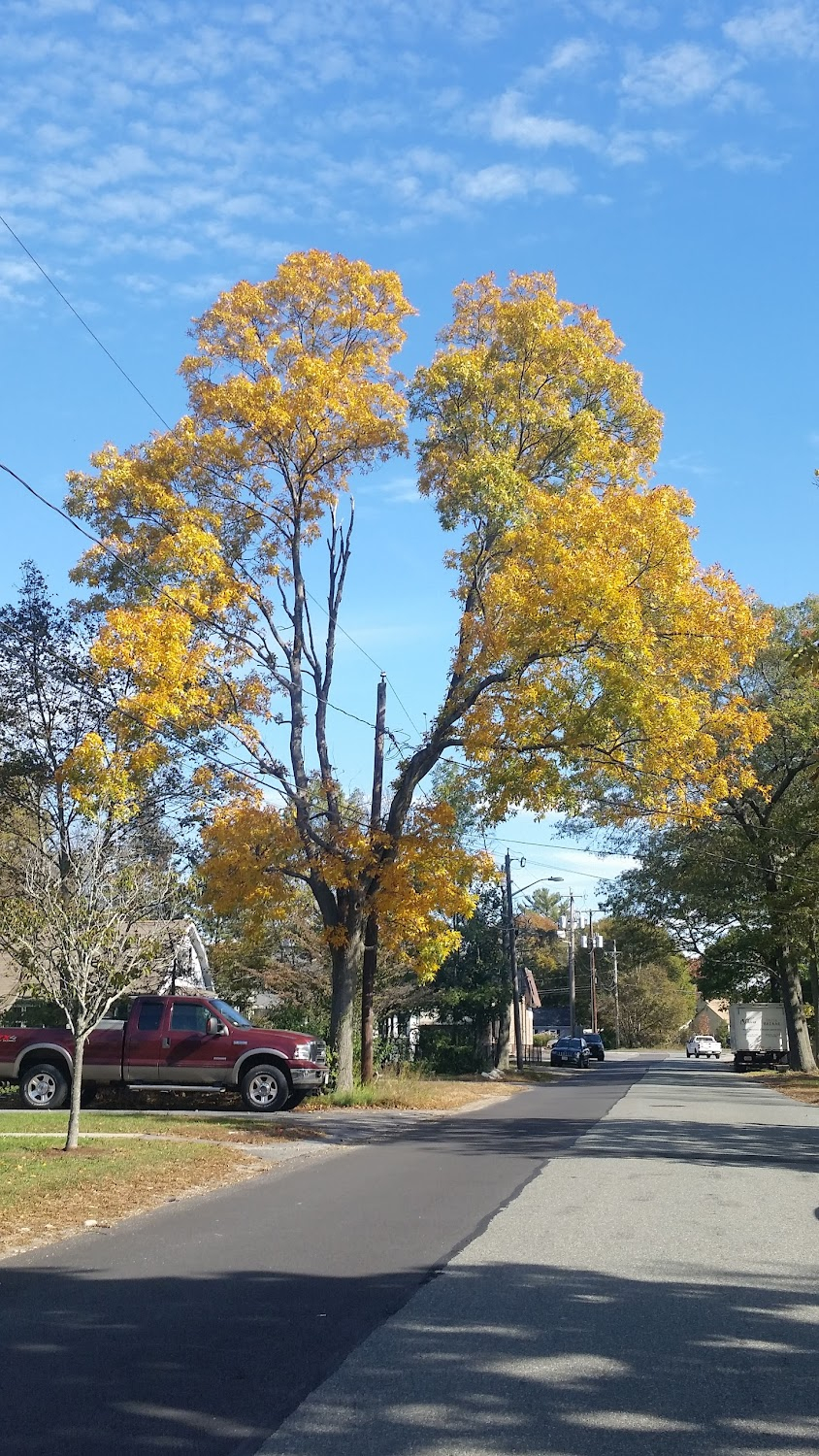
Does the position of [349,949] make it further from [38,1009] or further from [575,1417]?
[575,1417]

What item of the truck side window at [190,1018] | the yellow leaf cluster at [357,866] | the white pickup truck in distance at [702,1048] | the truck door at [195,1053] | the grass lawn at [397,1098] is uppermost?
the yellow leaf cluster at [357,866]

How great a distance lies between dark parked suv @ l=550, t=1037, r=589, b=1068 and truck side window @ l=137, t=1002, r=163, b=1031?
1683 inches

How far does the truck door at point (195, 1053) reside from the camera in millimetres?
20703

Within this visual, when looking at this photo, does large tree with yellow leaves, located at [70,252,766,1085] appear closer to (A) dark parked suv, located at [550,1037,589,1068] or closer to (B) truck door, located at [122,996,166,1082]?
(B) truck door, located at [122,996,166,1082]

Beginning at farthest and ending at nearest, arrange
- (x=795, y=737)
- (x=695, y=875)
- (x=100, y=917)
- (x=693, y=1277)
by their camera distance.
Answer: (x=695, y=875), (x=795, y=737), (x=100, y=917), (x=693, y=1277)

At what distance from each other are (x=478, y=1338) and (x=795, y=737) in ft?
105

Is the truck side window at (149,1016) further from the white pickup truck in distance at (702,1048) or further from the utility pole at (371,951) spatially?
the white pickup truck in distance at (702,1048)

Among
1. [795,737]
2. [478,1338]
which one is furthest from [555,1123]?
[795,737]

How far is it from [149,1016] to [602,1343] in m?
16.0

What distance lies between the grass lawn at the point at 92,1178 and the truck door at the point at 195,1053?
4.90 m

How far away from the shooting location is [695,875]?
41.6 m

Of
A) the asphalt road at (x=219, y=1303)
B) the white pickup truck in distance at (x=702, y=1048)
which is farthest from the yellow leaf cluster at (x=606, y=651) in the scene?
the white pickup truck in distance at (x=702, y=1048)

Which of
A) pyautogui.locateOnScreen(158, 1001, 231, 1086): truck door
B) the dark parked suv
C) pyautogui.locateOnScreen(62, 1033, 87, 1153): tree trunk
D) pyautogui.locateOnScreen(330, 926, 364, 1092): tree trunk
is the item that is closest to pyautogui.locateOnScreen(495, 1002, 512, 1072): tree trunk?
the dark parked suv

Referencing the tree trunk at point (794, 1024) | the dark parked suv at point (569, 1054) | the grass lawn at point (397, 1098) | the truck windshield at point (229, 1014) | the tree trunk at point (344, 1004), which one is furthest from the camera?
the dark parked suv at point (569, 1054)
